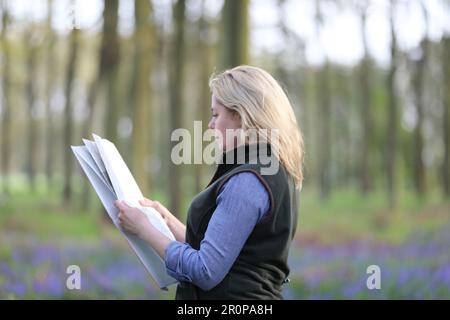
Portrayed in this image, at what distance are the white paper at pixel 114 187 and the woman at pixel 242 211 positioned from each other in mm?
83

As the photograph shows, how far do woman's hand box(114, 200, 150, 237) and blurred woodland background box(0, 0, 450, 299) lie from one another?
1263 millimetres

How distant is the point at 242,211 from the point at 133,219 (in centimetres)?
45

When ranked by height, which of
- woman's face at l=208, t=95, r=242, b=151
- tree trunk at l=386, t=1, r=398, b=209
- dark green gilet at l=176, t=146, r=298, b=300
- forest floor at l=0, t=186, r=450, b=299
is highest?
tree trunk at l=386, t=1, r=398, b=209

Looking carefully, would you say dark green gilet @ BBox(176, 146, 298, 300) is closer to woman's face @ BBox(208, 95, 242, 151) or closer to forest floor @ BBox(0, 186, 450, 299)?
woman's face @ BBox(208, 95, 242, 151)

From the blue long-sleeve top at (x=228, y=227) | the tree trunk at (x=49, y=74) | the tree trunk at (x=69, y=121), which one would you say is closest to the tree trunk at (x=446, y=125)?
the tree trunk at (x=69, y=121)

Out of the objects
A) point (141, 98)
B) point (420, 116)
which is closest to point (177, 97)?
point (141, 98)

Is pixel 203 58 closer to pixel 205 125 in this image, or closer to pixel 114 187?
pixel 205 125

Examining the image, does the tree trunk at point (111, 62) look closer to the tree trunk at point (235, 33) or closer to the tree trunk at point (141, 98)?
the tree trunk at point (141, 98)

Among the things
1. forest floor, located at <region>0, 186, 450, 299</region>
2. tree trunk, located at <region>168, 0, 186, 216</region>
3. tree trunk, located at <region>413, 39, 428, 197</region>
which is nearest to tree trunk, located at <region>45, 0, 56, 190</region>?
tree trunk, located at <region>168, 0, 186, 216</region>

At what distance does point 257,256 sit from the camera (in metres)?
2.29

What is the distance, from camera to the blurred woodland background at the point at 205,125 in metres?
7.32

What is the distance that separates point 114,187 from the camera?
2.47 m

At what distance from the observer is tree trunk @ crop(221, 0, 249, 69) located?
27.5 ft
